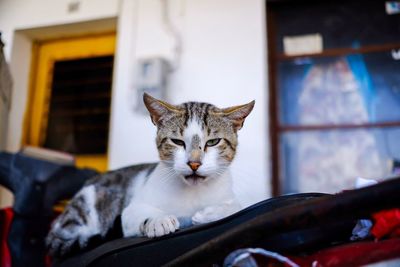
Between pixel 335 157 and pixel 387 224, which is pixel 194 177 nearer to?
pixel 387 224

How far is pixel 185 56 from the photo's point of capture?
195 cm

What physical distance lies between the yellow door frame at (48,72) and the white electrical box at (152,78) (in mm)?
410

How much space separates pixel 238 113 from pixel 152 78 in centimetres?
121

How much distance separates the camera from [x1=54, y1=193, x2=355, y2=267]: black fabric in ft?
1.76

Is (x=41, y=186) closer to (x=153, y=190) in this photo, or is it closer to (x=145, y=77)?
(x=153, y=190)

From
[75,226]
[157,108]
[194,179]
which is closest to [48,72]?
[75,226]

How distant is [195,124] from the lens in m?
0.78

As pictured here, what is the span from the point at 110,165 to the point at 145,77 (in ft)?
1.67

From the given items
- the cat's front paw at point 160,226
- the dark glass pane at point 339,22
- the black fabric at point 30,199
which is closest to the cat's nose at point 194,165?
the cat's front paw at point 160,226

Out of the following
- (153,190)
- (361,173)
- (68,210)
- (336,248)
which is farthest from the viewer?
(361,173)

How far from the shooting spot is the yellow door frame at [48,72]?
209cm

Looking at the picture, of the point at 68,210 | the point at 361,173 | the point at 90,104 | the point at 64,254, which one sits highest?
the point at 90,104

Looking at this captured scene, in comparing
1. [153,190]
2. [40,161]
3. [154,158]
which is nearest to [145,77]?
[154,158]

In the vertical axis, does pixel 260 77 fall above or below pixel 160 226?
above
